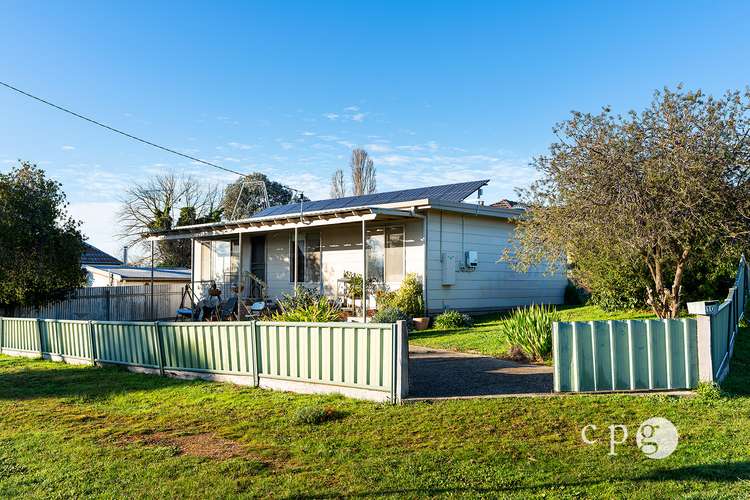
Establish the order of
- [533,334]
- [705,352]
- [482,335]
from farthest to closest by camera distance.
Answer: [482,335], [533,334], [705,352]

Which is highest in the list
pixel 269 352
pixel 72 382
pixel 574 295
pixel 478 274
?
pixel 478 274

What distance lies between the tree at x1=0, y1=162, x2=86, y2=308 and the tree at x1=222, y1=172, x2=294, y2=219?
88.3 ft

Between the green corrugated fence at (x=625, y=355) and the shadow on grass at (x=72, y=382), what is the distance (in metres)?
5.81

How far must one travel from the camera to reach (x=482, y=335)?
42.6 feet

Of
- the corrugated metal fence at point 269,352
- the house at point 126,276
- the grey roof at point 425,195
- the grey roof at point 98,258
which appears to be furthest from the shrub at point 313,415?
the grey roof at point 98,258

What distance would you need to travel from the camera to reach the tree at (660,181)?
8750mm

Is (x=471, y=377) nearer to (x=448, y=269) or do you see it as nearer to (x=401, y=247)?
(x=448, y=269)

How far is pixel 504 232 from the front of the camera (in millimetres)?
18500

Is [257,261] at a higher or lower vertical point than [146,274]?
higher

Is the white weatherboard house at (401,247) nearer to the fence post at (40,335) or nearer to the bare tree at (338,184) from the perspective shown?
the fence post at (40,335)

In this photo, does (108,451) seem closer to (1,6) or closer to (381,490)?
(381,490)

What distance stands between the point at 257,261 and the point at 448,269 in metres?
8.00

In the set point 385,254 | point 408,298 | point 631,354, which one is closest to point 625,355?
point 631,354

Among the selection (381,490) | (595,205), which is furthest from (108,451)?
(595,205)
